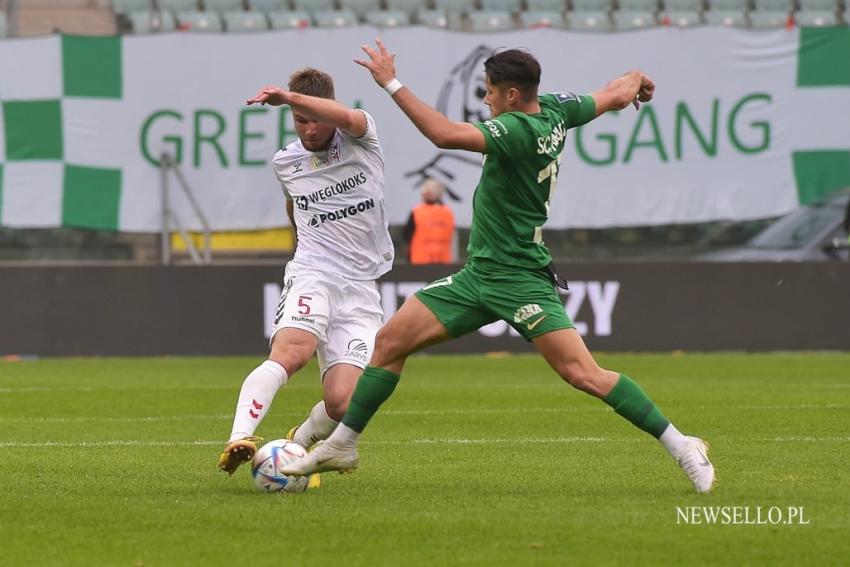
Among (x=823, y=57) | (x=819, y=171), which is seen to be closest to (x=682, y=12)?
(x=823, y=57)

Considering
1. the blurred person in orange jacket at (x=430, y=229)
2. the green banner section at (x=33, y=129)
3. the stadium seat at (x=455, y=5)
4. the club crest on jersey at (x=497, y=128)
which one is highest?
the club crest on jersey at (x=497, y=128)

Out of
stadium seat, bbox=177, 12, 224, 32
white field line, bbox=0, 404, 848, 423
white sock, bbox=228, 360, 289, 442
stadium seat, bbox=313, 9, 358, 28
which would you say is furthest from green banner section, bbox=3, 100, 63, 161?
white sock, bbox=228, 360, 289, 442

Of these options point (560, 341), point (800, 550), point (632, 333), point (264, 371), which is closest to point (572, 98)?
point (560, 341)

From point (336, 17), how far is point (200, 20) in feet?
6.16

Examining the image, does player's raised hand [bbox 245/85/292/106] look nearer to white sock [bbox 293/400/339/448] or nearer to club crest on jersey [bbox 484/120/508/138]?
club crest on jersey [bbox 484/120/508/138]

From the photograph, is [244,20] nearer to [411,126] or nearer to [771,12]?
[411,126]

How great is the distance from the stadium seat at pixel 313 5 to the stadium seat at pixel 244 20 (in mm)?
670

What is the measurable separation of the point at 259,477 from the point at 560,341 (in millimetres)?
1594

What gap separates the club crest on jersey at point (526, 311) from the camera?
24.6 ft

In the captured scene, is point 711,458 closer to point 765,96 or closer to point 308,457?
point 308,457

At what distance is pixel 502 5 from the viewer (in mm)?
23188

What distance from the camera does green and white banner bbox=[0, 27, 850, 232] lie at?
20.3 metres

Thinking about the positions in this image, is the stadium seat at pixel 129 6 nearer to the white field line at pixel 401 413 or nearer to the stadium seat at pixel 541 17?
the stadium seat at pixel 541 17

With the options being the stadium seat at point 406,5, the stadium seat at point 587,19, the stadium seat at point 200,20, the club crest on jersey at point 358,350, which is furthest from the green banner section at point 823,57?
the club crest on jersey at point 358,350
